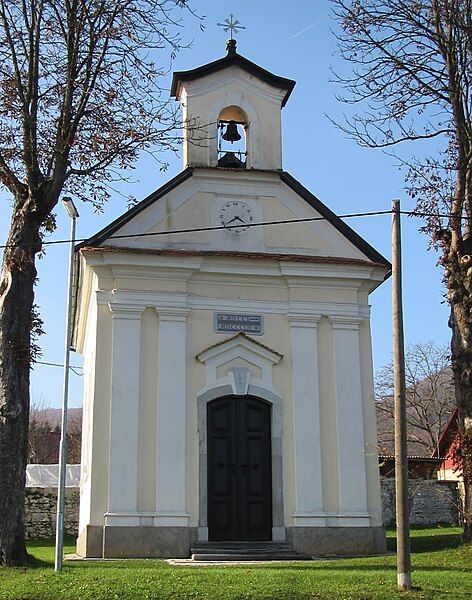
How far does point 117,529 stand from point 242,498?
2.51 m

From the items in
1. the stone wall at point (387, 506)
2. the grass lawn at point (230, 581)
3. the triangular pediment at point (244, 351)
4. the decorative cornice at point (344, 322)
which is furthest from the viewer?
the stone wall at point (387, 506)

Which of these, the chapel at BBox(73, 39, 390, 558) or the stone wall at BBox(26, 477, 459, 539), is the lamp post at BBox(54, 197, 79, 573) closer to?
the chapel at BBox(73, 39, 390, 558)

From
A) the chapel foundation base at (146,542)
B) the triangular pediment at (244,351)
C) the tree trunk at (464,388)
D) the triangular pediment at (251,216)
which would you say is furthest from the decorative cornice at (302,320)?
the chapel foundation base at (146,542)

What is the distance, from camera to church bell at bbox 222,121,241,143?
64.1ft

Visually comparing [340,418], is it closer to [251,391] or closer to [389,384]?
[251,391]

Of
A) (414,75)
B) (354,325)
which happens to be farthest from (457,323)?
(414,75)

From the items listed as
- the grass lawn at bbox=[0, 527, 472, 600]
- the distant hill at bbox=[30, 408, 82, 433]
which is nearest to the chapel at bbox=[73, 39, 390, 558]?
the grass lawn at bbox=[0, 527, 472, 600]

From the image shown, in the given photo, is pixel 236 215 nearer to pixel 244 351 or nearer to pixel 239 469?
pixel 244 351

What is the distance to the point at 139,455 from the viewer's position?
650 inches

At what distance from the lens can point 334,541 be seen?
54.7 ft

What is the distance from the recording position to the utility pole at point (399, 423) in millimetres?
11305

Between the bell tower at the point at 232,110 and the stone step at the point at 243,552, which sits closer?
the stone step at the point at 243,552

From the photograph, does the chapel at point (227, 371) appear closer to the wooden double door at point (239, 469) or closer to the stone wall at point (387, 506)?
the wooden double door at point (239, 469)

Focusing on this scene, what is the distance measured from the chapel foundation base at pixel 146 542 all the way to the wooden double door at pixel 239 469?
73 cm
